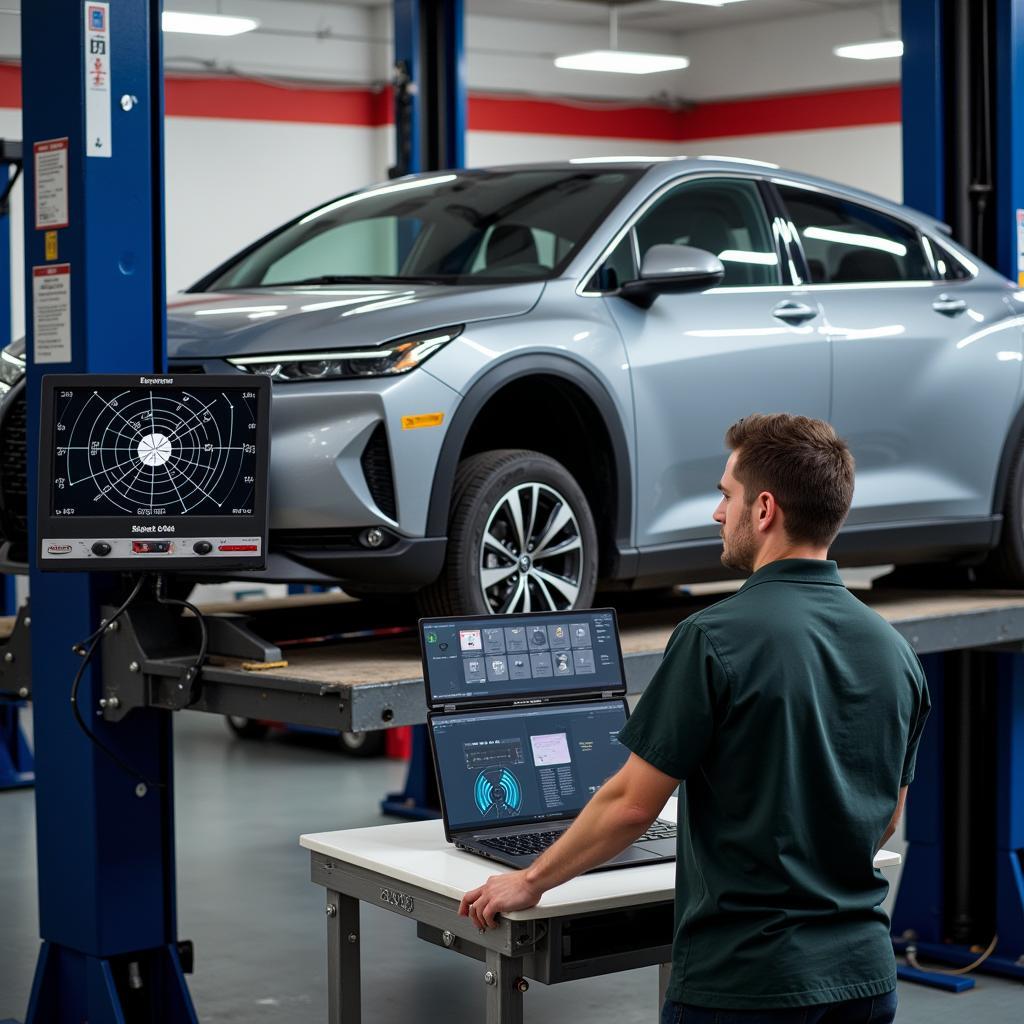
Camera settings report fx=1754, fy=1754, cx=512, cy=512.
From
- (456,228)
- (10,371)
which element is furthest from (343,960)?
(456,228)

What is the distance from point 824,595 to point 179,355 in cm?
231

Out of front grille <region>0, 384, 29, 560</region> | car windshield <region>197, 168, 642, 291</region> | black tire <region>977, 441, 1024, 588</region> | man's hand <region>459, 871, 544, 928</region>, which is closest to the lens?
man's hand <region>459, 871, 544, 928</region>

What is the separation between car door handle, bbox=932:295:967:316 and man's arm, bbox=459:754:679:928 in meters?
3.45

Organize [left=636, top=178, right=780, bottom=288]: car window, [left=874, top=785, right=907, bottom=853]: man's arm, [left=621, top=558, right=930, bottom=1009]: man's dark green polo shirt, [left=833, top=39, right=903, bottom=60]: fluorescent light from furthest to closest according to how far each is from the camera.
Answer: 1. [left=833, top=39, right=903, bottom=60]: fluorescent light
2. [left=636, top=178, right=780, bottom=288]: car window
3. [left=874, top=785, right=907, bottom=853]: man's arm
4. [left=621, top=558, right=930, bottom=1009]: man's dark green polo shirt

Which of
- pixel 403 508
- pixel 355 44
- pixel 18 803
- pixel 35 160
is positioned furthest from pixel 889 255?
pixel 355 44

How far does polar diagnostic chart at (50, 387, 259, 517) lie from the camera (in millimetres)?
3904

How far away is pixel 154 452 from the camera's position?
155 inches

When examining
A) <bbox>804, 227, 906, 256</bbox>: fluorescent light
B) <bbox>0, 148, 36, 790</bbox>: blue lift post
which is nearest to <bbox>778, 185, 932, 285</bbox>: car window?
<bbox>804, 227, 906, 256</bbox>: fluorescent light

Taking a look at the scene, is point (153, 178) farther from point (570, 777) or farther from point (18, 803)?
point (18, 803)

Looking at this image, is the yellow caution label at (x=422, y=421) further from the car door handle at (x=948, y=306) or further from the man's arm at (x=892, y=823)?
the car door handle at (x=948, y=306)

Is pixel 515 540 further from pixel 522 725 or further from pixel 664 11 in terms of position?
pixel 664 11

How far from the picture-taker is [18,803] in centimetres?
831

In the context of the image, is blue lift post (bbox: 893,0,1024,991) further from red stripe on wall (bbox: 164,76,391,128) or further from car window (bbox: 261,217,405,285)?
red stripe on wall (bbox: 164,76,391,128)

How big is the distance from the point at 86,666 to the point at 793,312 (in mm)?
2435
